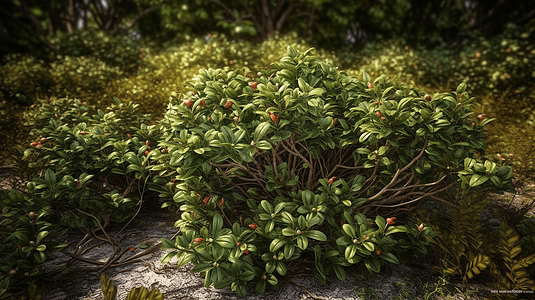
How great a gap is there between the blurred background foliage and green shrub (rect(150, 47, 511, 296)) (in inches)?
112

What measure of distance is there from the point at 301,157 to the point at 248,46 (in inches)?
264

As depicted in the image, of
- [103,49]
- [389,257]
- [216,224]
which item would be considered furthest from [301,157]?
[103,49]

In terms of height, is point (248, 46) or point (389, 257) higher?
point (248, 46)

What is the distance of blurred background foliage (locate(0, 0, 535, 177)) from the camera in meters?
6.67

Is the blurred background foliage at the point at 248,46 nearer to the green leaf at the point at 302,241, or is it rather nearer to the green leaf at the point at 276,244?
the green leaf at the point at 276,244

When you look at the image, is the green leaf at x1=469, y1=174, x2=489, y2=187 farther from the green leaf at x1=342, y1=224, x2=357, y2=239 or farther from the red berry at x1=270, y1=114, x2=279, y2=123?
the red berry at x1=270, y1=114, x2=279, y2=123

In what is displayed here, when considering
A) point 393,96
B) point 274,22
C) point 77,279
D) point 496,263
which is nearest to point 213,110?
point 393,96

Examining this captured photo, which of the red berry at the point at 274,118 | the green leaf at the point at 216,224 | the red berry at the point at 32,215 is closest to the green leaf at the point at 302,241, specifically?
the green leaf at the point at 216,224

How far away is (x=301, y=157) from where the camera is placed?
9.04ft

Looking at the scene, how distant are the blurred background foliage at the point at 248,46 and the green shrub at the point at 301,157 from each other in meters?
2.85

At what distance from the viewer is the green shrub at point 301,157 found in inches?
94.9

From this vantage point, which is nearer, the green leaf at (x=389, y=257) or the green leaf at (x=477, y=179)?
the green leaf at (x=477, y=179)

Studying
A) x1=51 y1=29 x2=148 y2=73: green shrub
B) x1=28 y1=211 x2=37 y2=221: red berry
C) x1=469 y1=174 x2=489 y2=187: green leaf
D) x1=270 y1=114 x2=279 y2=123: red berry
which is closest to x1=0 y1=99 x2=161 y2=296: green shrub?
x1=28 y1=211 x2=37 y2=221: red berry

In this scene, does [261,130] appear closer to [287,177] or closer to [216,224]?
[287,177]
